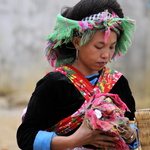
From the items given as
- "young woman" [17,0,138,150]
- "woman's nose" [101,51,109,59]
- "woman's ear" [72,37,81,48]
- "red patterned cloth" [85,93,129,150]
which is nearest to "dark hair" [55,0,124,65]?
"young woman" [17,0,138,150]

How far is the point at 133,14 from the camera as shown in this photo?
920cm

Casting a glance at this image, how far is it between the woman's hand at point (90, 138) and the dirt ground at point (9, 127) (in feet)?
14.9

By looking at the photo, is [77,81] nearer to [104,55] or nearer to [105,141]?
[104,55]

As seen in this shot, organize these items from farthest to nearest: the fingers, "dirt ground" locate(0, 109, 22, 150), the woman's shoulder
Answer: "dirt ground" locate(0, 109, 22, 150)
the woman's shoulder
the fingers

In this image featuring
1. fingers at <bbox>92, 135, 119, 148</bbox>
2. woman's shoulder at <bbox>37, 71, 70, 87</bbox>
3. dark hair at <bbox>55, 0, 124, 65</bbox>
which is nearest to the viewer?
→ fingers at <bbox>92, 135, 119, 148</bbox>

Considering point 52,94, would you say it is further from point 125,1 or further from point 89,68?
point 125,1

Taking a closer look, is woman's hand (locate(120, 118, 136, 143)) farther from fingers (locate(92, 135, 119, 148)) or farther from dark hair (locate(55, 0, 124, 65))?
dark hair (locate(55, 0, 124, 65))

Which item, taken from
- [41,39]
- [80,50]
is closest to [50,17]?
[41,39]

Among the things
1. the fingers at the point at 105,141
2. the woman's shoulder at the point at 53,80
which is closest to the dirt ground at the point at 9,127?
the woman's shoulder at the point at 53,80

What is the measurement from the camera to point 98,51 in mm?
2949

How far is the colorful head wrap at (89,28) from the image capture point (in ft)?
9.68

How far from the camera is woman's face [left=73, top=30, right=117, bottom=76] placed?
295 centimetres

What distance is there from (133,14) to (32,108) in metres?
6.67

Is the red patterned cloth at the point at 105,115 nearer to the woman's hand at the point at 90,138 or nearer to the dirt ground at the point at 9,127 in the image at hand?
the woman's hand at the point at 90,138
